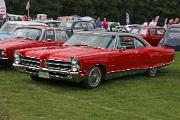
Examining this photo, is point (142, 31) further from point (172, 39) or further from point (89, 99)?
point (89, 99)

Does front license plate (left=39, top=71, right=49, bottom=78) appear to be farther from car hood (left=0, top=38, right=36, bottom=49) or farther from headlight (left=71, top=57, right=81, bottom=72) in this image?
car hood (left=0, top=38, right=36, bottom=49)

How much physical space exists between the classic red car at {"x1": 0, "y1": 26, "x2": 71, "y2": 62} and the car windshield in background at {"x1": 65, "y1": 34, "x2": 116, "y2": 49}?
1888 mm

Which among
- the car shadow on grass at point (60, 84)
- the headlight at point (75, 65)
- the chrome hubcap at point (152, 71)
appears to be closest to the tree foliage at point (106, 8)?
the chrome hubcap at point (152, 71)

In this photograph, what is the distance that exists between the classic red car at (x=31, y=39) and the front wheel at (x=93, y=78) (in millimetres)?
3169

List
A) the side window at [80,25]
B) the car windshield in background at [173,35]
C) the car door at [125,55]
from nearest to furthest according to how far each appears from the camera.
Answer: the car door at [125,55], the car windshield in background at [173,35], the side window at [80,25]

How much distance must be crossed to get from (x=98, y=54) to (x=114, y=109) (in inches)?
105

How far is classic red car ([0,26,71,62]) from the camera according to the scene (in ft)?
45.1

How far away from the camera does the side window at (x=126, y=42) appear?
42.4 ft

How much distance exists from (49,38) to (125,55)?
3386 mm

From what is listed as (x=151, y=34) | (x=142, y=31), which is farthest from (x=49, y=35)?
(x=142, y=31)

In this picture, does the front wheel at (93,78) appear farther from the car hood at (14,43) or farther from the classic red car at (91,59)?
the car hood at (14,43)

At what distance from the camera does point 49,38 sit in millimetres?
15172

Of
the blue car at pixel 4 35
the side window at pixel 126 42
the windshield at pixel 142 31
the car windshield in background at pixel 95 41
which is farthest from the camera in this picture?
the windshield at pixel 142 31

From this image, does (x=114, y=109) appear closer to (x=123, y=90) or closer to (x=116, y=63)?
(x=123, y=90)
